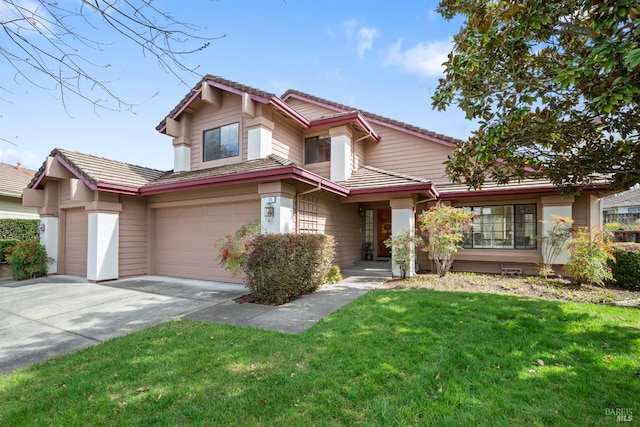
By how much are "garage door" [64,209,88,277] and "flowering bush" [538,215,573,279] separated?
50.6ft

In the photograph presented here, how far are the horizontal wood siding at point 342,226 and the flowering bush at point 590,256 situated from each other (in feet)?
22.7

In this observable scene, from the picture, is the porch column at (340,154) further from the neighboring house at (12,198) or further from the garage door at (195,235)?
the neighboring house at (12,198)

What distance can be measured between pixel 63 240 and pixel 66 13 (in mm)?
11757

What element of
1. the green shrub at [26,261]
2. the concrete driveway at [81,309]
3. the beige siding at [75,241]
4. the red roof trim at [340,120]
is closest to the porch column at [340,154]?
the red roof trim at [340,120]

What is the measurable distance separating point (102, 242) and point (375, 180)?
362 inches

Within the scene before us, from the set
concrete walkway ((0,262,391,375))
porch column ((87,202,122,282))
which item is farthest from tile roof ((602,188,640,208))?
porch column ((87,202,122,282))

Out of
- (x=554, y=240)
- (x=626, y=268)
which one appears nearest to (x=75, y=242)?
(x=554, y=240)

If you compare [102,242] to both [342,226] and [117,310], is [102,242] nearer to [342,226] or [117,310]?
[117,310]

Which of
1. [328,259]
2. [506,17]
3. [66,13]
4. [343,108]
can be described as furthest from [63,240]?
[506,17]

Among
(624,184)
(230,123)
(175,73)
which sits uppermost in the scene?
(230,123)

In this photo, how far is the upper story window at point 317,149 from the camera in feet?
39.2

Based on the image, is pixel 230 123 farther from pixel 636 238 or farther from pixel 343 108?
→ pixel 636 238

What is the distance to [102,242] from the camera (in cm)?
948

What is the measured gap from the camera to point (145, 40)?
3062 millimetres
